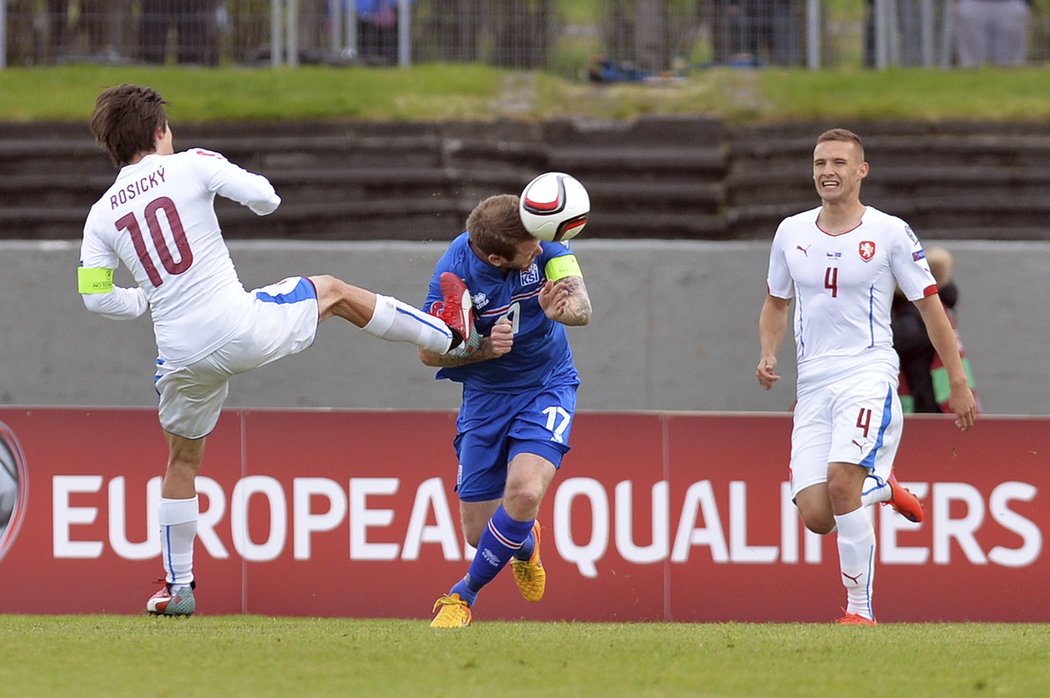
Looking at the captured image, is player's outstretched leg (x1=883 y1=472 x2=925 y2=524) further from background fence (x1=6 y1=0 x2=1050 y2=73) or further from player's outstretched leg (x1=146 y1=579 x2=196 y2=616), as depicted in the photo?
background fence (x1=6 y1=0 x2=1050 y2=73)

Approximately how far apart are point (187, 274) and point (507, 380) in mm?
1518

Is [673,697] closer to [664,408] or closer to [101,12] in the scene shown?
[664,408]

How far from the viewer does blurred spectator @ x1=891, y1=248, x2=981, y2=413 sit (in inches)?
362

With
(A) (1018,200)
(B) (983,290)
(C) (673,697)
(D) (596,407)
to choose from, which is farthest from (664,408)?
(C) (673,697)

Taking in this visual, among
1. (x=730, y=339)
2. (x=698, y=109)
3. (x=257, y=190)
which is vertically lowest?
(x=730, y=339)

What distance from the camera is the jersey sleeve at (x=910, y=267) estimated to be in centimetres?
685

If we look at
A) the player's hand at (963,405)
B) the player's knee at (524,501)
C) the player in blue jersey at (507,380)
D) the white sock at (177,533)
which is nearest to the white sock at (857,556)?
the player's hand at (963,405)

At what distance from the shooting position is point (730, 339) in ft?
38.5

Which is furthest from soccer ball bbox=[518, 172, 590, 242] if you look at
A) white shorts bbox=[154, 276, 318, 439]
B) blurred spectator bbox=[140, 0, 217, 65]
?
blurred spectator bbox=[140, 0, 217, 65]

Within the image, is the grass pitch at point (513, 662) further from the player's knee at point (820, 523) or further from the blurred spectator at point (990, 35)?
the blurred spectator at point (990, 35)

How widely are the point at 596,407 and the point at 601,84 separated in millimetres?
4657

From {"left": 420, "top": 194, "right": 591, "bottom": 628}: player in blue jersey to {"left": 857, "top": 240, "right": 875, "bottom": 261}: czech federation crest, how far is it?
53.2 inches

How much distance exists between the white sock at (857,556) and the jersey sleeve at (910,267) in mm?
1030

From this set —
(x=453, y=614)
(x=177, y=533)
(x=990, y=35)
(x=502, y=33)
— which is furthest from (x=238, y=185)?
(x=990, y=35)
